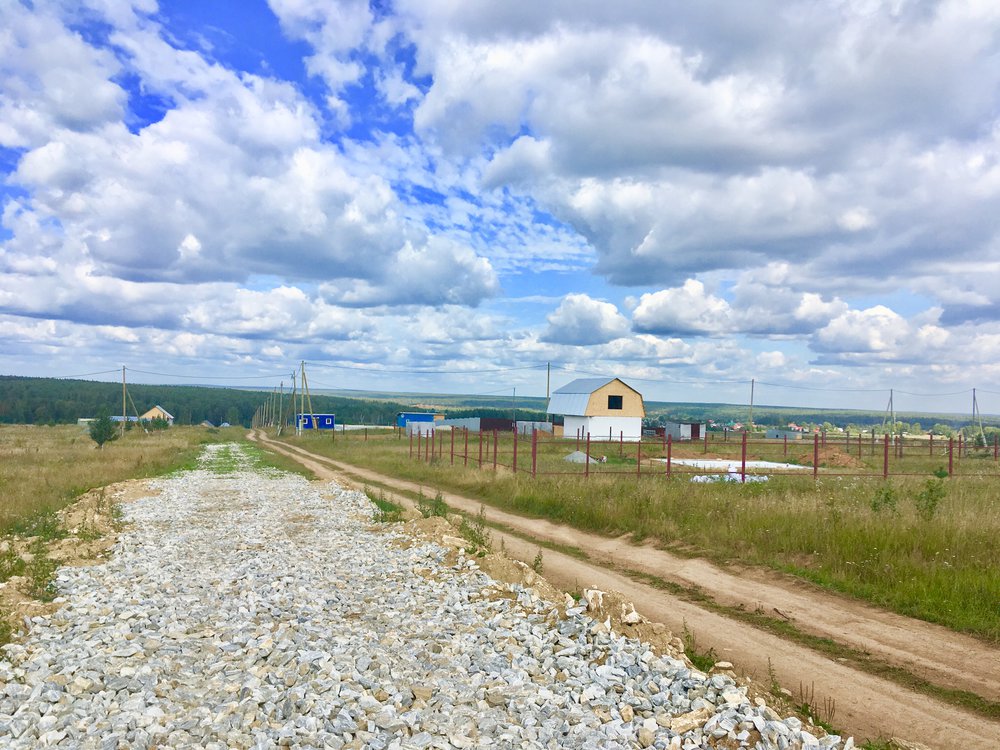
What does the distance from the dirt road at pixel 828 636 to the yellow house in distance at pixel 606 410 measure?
51597 millimetres

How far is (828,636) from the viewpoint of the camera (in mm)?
9328

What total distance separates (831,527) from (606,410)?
5379 cm

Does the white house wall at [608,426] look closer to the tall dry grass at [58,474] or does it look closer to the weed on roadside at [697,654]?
the tall dry grass at [58,474]

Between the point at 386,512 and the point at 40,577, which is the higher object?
the point at 40,577

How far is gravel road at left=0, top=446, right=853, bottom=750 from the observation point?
6.32 m

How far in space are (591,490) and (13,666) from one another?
15049 millimetres

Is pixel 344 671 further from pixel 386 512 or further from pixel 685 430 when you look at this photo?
pixel 685 430

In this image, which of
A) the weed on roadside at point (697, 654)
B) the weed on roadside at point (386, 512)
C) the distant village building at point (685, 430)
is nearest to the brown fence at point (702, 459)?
the weed on roadside at point (386, 512)

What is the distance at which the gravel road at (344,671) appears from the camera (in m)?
6.32

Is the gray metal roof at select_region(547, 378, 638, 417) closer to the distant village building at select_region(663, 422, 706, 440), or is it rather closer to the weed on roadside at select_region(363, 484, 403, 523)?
the distant village building at select_region(663, 422, 706, 440)

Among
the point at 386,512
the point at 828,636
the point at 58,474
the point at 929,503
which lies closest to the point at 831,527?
the point at 929,503

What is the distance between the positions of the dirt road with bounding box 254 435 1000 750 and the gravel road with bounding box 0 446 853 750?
1226 mm

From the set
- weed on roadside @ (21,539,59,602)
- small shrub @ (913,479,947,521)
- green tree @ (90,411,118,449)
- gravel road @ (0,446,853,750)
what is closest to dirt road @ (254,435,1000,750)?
gravel road @ (0,446,853,750)

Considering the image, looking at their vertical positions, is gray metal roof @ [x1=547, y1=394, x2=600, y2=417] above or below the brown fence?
above
